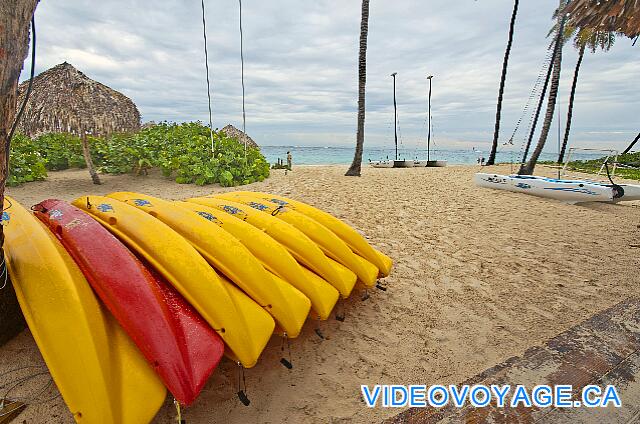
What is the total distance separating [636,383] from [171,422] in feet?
7.14

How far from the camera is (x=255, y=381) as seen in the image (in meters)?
2.21

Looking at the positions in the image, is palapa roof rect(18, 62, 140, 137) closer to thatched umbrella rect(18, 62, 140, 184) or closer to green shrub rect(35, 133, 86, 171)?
thatched umbrella rect(18, 62, 140, 184)

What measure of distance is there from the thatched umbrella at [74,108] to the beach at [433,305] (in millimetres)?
2079

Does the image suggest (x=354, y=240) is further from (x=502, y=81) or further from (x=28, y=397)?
(x=502, y=81)

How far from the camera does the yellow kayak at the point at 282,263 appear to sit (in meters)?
2.50

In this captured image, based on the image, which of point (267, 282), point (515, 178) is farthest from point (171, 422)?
point (515, 178)

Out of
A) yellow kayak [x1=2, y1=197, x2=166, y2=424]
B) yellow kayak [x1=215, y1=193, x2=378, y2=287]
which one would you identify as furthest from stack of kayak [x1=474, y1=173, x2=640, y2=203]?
yellow kayak [x1=2, y1=197, x2=166, y2=424]

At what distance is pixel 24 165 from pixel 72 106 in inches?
70.5

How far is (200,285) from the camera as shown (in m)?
2.01

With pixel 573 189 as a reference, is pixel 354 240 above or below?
below

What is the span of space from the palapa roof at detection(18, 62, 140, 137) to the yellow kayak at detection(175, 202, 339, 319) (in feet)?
26.5

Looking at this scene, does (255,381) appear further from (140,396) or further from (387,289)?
(387,289)

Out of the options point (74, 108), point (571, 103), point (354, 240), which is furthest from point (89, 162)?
point (571, 103)

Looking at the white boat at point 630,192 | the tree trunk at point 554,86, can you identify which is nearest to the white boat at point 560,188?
the white boat at point 630,192
